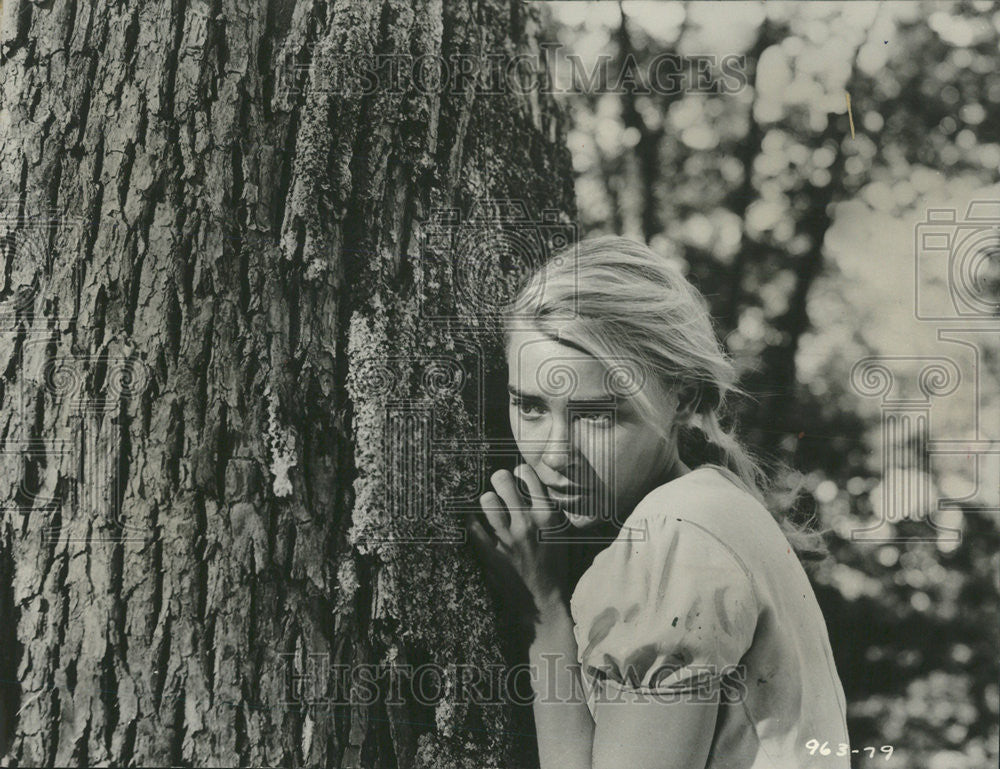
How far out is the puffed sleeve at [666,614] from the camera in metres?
1.80

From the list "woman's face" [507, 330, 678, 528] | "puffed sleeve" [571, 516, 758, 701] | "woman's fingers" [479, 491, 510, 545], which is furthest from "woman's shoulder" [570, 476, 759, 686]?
"woman's fingers" [479, 491, 510, 545]

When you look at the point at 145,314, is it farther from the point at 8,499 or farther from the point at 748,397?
the point at 748,397

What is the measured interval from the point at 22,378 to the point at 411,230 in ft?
3.03

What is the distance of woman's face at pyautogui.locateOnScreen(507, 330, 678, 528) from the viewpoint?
203 centimetres

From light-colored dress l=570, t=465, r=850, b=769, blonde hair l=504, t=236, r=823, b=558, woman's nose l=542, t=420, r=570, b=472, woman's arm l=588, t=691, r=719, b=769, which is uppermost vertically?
blonde hair l=504, t=236, r=823, b=558

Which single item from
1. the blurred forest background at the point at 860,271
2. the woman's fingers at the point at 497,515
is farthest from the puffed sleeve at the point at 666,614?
the blurred forest background at the point at 860,271

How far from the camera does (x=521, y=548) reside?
2023mm

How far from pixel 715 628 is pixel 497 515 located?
0.56 meters

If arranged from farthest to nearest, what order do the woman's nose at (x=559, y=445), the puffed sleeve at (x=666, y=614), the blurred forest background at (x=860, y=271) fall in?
the blurred forest background at (x=860, y=271)
the woman's nose at (x=559, y=445)
the puffed sleeve at (x=666, y=614)

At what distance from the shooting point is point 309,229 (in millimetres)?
1870

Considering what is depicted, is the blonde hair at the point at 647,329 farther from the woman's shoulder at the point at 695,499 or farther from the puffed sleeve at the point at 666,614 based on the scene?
the puffed sleeve at the point at 666,614

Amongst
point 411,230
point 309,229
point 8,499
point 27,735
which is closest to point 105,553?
point 8,499

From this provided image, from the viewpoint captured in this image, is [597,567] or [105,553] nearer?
[105,553]

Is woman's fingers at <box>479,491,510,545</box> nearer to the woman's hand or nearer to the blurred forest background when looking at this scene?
the woman's hand
